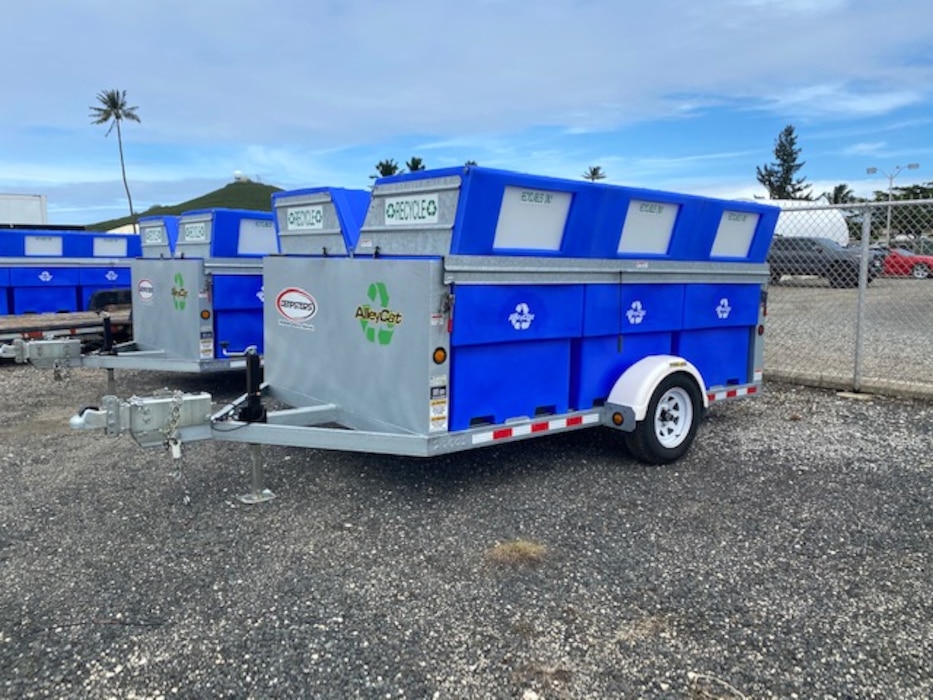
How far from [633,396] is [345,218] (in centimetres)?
227

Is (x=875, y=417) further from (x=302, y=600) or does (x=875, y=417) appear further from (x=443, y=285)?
(x=302, y=600)

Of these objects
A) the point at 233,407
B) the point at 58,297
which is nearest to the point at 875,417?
the point at 233,407

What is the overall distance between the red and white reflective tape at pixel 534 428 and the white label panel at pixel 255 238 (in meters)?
3.78

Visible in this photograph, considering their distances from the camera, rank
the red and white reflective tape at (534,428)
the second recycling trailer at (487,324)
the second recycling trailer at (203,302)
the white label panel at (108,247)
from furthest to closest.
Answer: the white label panel at (108,247), the second recycling trailer at (203,302), the red and white reflective tape at (534,428), the second recycling trailer at (487,324)

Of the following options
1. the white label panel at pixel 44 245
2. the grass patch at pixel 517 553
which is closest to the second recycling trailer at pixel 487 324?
the grass patch at pixel 517 553

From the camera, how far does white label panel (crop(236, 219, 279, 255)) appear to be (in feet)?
24.0

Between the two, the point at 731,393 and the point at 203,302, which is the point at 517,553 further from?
the point at 203,302

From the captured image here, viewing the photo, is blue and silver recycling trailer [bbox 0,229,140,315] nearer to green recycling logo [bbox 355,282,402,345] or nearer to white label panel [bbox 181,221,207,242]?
white label panel [bbox 181,221,207,242]

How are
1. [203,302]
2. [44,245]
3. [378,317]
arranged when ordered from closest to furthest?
[378,317] < [203,302] < [44,245]

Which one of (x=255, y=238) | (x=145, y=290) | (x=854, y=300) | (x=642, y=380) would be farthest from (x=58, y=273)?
(x=854, y=300)

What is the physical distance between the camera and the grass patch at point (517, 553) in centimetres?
376

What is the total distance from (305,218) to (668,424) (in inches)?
119

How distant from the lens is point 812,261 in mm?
12430

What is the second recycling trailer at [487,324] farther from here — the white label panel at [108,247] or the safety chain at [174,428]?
the white label panel at [108,247]
